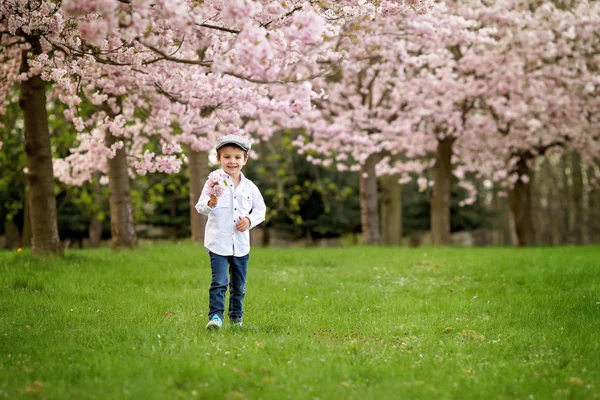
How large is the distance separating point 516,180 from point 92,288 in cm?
1827

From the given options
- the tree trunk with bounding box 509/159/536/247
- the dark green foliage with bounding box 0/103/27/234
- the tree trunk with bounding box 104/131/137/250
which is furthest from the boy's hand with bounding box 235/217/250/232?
the tree trunk with bounding box 509/159/536/247

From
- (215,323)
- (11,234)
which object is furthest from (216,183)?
(11,234)

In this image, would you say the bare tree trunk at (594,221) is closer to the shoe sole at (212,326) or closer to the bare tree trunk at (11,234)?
the bare tree trunk at (11,234)

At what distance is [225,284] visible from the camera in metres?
6.78

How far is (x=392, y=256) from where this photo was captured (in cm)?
Answer: 1425

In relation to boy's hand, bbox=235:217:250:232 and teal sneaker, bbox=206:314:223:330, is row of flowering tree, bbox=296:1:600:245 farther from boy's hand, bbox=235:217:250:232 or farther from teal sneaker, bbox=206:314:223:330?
teal sneaker, bbox=206:314:223:330

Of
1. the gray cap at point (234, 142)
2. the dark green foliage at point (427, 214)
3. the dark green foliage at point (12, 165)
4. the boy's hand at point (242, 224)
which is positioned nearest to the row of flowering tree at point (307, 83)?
the gray cap at point (234, 142)

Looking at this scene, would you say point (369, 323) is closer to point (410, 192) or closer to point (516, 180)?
point (516, 180)

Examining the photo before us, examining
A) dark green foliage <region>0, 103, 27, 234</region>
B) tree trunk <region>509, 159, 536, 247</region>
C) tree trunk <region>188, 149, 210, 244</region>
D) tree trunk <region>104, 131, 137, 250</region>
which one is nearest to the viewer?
tree trunk <region>104, 131, 137, 250</region>

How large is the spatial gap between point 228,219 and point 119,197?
7278 mm

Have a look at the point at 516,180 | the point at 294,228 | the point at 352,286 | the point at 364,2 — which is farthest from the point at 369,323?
the point at 294,228

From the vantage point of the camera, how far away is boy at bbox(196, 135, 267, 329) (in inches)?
264

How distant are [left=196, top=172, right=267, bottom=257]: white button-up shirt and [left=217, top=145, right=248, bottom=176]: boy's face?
0.14 m

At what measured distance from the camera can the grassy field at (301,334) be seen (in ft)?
15.6
